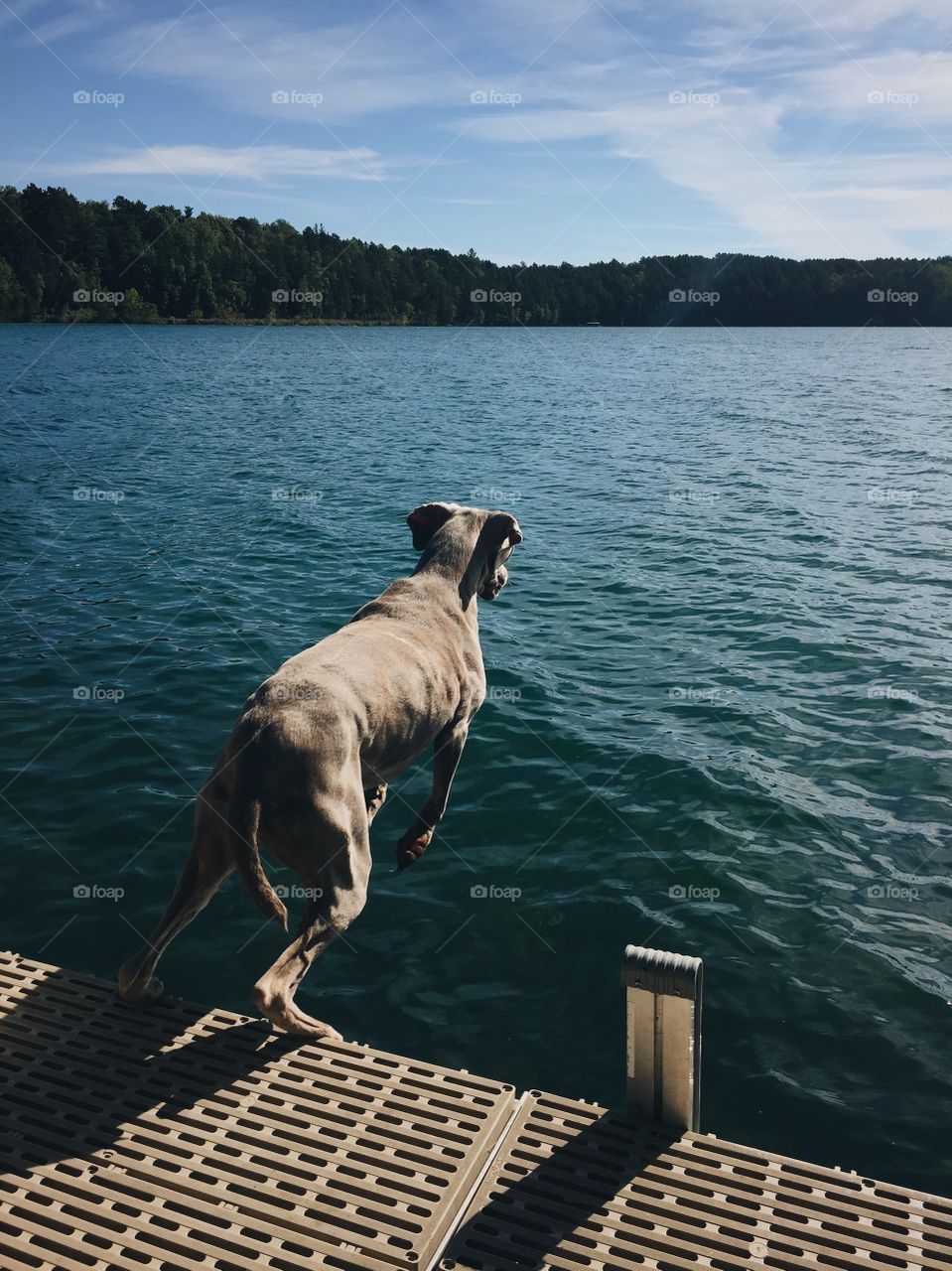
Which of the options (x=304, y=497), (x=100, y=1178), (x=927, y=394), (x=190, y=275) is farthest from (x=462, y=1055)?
(x=190, y=275)

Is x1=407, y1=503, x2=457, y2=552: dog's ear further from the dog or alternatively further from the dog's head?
the dog

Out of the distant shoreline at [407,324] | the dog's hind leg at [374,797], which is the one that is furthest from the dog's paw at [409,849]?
the distant shoreline at [407,324]

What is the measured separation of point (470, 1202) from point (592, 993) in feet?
9.44

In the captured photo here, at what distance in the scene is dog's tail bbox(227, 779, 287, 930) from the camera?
5.47 meters

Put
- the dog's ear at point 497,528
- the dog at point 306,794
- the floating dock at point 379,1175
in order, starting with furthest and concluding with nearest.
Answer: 1. the dog's ear at point 497,528
2. the dog at point 306,794
3. the floating dock at point 379,1175

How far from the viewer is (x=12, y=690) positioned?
12.5m

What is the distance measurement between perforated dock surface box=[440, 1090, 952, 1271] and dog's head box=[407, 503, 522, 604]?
506cm

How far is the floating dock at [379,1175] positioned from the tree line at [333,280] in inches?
3260

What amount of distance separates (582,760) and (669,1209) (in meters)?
6.65

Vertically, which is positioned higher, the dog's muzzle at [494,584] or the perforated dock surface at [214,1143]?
the dog's muzzle at [494,584]

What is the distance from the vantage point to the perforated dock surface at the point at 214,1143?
422 cm

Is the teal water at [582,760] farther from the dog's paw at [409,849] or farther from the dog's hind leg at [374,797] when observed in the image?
the dog's hind leg at [374,797]

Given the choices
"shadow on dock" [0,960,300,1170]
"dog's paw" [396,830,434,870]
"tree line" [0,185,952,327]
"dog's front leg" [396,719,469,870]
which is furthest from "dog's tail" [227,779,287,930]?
"tree line" [0,185,952,327]

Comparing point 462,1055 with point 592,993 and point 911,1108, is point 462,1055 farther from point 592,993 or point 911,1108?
point 911,1108
